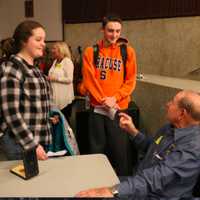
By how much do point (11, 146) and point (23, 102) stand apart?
0.92 feet

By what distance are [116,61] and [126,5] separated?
2445 millimetres

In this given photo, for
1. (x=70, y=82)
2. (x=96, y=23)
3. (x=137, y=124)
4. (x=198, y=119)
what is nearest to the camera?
(x=198, y=119)

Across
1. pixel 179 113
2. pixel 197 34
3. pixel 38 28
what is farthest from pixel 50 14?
pixel 179 113

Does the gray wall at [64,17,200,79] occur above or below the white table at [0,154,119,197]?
above

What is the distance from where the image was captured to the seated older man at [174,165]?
1.39 meters

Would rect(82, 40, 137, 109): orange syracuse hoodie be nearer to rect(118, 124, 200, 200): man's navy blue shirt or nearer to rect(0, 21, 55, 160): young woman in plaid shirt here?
rect(0, 21, 55, 160): young woman in plaid shirt

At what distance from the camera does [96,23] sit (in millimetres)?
5129

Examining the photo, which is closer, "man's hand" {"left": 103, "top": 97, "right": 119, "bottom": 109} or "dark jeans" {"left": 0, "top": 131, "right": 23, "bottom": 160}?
"dark jeans" {"left": 0, "top": 131, "right": 23, "bottom": 160}

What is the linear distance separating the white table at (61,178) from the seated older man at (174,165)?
9 centimetres

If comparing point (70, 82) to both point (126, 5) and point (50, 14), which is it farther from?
point (50, 14)

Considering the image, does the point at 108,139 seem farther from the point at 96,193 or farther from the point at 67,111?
the point at 96,193

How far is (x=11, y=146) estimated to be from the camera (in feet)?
5.85

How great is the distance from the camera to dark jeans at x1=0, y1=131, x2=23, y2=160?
177cm

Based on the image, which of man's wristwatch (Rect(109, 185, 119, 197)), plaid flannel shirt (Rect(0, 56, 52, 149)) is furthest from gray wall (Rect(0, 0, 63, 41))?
man's wristwatch (Rect(109, 185, 119, 197))
